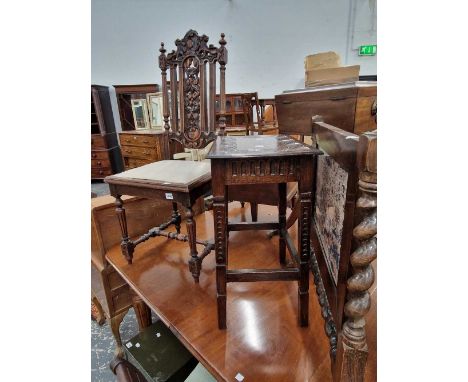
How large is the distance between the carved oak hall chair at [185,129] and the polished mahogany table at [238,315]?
4.2 inches

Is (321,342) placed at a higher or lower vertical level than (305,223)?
lower

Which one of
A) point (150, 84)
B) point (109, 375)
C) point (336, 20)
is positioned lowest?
point (109, 375)

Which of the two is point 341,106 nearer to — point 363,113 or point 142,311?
point 363,113

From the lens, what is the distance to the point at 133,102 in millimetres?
3910

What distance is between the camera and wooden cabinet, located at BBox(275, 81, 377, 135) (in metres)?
0.99

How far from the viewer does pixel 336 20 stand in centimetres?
360

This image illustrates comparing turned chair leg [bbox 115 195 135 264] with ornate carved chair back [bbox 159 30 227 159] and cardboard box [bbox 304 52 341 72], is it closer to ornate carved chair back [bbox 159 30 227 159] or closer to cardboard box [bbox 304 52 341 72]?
ornate carved chair back [bbox 159 30 227 159]

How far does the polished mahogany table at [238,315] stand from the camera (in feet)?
2.38

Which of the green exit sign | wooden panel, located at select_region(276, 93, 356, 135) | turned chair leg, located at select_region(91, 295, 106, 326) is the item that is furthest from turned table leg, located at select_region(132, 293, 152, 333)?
the green exit sign

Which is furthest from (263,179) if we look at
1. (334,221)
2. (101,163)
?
(101,163)
